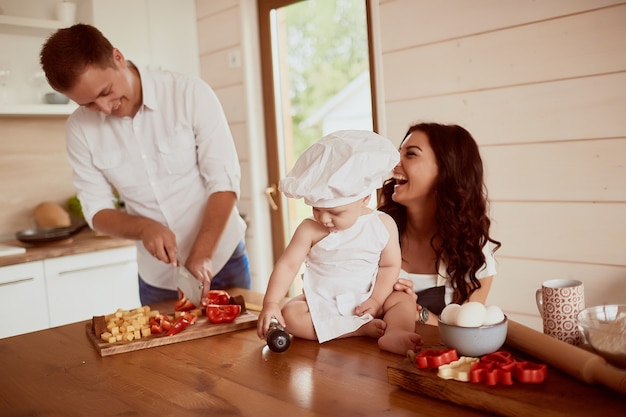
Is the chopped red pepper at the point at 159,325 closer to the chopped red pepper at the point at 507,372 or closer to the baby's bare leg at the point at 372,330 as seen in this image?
the baby's bare leg at the point at 372,330

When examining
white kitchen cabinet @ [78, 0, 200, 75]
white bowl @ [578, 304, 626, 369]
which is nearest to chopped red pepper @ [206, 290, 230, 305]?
white bowl @ [578, 304, 626, 369]

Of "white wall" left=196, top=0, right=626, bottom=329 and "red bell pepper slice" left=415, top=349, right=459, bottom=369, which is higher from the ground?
"white wall" left=196, top=0, right=626, bottom=329

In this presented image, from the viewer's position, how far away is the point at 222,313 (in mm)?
1580

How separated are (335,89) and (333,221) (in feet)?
7.29

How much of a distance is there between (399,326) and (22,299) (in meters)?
2.34

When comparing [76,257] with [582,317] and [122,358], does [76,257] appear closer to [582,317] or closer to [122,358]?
[122,358]

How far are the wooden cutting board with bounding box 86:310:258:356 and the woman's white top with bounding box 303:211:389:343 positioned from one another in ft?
0.81

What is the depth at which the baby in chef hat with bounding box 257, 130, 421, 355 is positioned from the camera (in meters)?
1.26

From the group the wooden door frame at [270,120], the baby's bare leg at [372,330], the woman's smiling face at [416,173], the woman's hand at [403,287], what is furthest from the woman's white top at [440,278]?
the wooden door frame at [270,120]

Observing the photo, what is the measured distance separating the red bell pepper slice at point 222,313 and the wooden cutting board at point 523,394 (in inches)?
23.2

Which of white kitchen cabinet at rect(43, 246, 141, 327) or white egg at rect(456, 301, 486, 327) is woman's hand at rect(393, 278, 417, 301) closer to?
white egg at rect(456, 301, 486, 327)

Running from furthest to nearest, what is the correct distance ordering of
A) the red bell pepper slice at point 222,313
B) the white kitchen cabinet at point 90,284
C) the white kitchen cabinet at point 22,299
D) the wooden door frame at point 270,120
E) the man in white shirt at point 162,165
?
the wooden door frame at point 270,120 < the white kitchen cabinet at point 90,284 < the white kitchen cabinet at point 22,299 < the man in white shirt at point 162,165 < the red bell pepper slice at point 222,313

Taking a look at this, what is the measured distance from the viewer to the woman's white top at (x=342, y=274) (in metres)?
1.38

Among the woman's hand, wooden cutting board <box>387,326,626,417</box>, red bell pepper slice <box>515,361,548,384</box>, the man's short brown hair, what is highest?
the man's short brown hair
